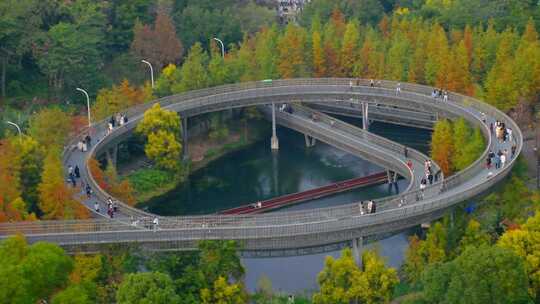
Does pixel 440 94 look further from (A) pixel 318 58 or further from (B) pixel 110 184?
(B) pixel 110 184

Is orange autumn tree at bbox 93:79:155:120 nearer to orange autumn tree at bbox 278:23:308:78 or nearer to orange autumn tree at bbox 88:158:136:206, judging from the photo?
orange autumn tree at bbox 88:158:136:206

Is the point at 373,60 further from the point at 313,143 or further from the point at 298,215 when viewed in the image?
the point at 298,215

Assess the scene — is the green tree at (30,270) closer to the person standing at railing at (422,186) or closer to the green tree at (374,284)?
the green tree at (374,284)

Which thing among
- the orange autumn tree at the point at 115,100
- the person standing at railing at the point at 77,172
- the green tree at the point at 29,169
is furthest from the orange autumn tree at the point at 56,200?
the orange autumn tree at the point at 115,100

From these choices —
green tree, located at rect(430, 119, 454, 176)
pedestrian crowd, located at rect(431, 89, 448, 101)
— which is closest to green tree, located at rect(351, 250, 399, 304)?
green tree, located at rect(430, 119, 454, 176)

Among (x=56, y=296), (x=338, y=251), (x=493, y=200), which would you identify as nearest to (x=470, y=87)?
(x=493, y=200)

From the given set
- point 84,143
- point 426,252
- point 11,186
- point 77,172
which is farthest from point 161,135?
point 426,252

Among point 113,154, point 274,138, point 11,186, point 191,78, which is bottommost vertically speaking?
point 11,186
